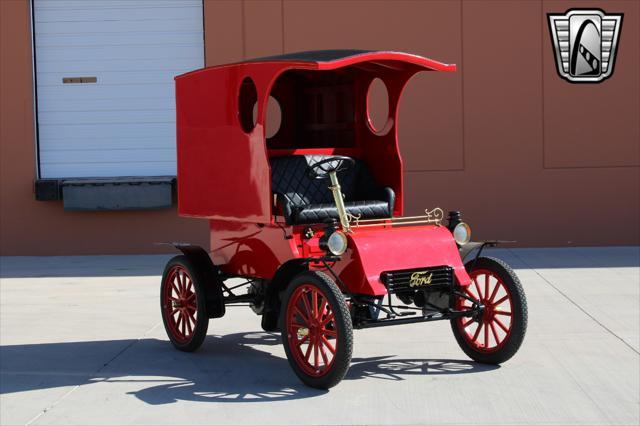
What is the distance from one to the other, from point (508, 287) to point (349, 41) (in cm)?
778

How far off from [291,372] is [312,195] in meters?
1.34

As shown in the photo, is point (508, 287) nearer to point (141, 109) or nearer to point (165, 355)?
point (165, 355)

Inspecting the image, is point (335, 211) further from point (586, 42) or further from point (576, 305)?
point (586, 42)

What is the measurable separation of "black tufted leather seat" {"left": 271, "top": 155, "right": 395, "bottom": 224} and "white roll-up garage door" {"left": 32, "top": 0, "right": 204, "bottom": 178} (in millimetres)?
6963

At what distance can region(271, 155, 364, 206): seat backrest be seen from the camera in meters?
7.48

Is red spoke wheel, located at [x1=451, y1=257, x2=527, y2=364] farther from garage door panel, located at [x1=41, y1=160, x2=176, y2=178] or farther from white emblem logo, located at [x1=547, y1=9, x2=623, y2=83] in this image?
garage door panel, located at [x1=41, y1=160, x2=176, y2=178]

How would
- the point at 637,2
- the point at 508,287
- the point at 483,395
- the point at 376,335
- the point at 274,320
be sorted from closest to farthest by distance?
the point at 483,395 → the point at 508,287 → the point at 274,320 → the point at 376,335 → the point at 637,2

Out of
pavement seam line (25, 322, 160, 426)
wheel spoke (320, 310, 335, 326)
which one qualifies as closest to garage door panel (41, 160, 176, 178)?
pavement seam line (25, 322, 160, 426)

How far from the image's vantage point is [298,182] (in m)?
7.55

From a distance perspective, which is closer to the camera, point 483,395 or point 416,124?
point 483,395

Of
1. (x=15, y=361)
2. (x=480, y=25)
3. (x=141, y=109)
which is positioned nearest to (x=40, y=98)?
(x=141, y=109)

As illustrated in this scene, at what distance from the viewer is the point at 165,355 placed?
761cm

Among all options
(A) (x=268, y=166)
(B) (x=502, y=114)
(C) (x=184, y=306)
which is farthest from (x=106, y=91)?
(A) (x=268, y=166)

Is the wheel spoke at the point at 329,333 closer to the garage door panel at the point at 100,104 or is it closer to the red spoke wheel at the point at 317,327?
the red spoke wheel at the point at 317,327
